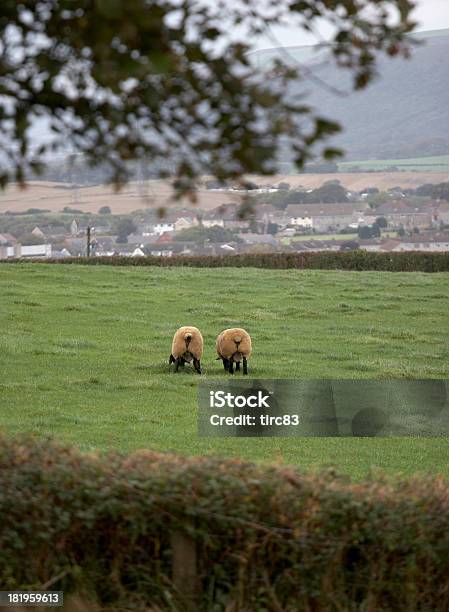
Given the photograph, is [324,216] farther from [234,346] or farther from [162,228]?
[234,346]

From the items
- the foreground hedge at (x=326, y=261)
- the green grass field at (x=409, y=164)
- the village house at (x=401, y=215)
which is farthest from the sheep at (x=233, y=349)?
the green grass field at (x=409, y=164)

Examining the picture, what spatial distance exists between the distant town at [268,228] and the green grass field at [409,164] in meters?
14.4

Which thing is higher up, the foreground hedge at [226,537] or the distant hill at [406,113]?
the distant hill at [406,113]

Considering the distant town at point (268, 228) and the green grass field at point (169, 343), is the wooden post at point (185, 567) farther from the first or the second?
the distant town at point (268, 228)

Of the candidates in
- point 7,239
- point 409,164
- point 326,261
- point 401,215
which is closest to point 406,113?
point 409,164

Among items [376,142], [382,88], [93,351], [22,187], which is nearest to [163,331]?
[93,351]

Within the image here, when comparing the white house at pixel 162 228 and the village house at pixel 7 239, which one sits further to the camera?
the white house at pixel 162 228

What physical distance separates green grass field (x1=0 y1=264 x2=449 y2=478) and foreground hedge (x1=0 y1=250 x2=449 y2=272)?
5513mm

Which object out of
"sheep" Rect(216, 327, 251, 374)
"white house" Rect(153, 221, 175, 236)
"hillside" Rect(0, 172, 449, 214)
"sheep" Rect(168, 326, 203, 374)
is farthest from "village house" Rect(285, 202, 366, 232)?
"sheep" Rect(168, 326, 203, 374)

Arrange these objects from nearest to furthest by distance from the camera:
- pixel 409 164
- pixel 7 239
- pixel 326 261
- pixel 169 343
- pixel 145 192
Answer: pixel 145 192
pixel 169 343
pixel 326 261
pixel 7 239
pixel 409 164

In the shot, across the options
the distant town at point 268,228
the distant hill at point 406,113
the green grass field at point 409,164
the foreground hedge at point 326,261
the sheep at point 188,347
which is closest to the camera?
the sheep at point 188,347

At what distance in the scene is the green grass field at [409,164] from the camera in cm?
9503

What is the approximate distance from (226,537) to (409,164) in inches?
3930

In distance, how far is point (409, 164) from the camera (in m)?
102
